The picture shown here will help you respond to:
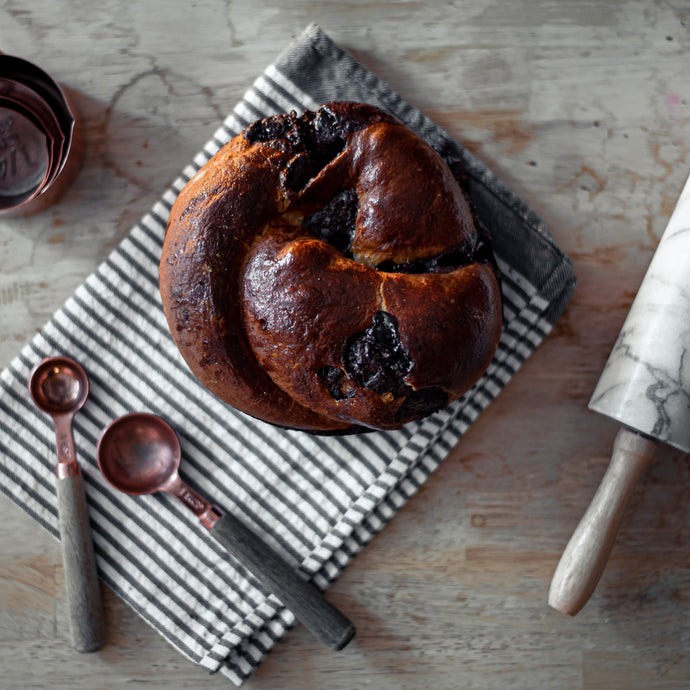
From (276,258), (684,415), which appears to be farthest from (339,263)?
(684,415)

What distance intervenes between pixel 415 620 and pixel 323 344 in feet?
2.46

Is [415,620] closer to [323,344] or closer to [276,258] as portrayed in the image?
[323,344]

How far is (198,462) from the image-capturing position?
4.37ft

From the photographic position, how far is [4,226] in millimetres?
1370

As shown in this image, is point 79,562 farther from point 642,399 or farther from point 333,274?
point 642,399

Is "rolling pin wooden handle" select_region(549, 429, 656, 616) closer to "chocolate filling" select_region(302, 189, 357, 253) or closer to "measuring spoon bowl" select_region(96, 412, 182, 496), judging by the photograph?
"chocolate filling" select_region(302, 189, 357, 253)

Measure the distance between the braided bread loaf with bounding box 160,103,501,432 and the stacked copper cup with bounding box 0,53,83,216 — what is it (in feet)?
1.36

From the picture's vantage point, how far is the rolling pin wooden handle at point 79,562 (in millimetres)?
1292

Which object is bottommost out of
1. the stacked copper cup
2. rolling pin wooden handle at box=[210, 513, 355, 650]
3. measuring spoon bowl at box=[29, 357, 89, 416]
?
rolling pin wooden handle at box=[210, 513, 355, 650]

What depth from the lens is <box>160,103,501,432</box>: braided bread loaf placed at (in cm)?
95

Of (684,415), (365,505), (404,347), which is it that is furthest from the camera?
(365,505)

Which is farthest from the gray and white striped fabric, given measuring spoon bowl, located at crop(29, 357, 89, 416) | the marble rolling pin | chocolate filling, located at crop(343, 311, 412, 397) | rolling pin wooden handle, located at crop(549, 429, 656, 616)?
chocolate filling, located at crop(343, 311, 412, 397)

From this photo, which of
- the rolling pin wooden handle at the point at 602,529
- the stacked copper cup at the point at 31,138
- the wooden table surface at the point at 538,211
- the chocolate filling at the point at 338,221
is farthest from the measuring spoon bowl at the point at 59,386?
the rolling pin wooden handle at the point at 602,529

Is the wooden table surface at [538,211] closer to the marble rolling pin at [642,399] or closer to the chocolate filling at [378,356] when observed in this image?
the marble rolling pin at [642,399]
